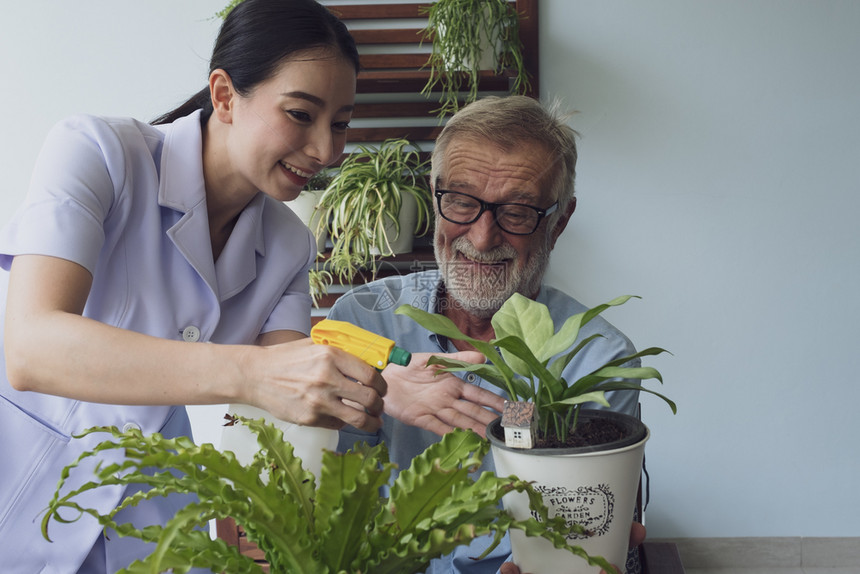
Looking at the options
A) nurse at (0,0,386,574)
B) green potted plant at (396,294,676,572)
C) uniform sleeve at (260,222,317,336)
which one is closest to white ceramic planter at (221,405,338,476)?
nurse at (0,0,386,574)

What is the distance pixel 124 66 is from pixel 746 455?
2.50 m

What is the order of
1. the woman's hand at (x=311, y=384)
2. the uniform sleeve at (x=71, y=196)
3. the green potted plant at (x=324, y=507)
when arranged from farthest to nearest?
1. the uniform sleeve at (x=71, y=196)
2. the woman's hand at (x=311, y=384)
3. the green potted plant at (x=324, y=507)

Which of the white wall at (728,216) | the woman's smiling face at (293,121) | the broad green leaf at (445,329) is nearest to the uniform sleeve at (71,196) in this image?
the woman's smiling face at (293,121)

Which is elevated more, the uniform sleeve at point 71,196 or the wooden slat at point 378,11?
the wooden slat at point 378,11

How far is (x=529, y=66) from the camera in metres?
2.35

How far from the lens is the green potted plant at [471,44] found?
211 cm

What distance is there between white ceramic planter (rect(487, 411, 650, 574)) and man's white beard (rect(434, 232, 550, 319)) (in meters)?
0.62

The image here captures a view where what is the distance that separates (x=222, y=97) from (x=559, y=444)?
29.5 inches

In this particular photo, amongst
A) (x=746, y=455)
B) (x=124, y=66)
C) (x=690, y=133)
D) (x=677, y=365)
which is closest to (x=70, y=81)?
(x=124, y=66)

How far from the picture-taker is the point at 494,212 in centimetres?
127

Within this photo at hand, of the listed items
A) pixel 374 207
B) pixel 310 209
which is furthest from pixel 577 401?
pixel 310 209

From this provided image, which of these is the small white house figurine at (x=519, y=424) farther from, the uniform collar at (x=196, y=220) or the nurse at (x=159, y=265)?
the uniform collar at (x=196, y=220)

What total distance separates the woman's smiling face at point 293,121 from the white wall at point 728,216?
1.48 meters

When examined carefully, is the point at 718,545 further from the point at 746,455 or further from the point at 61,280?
the point at 61,280
